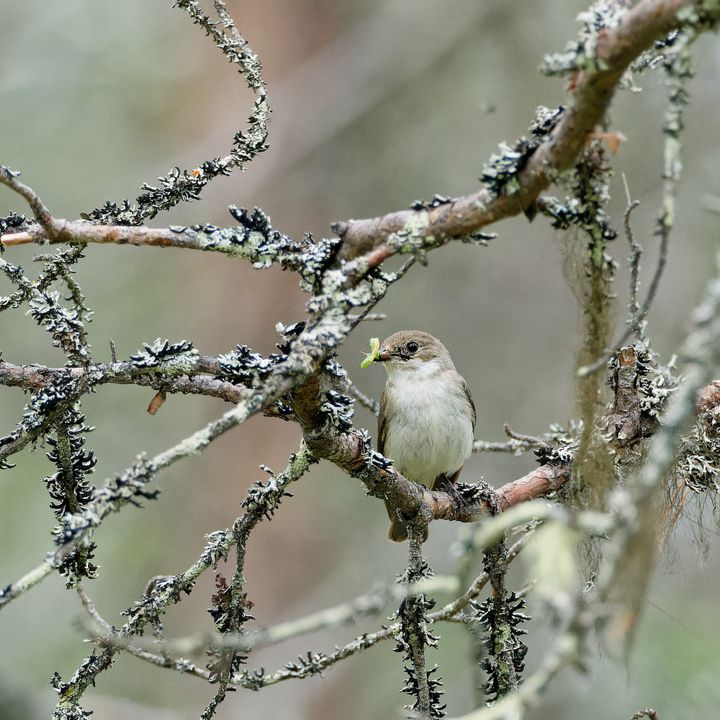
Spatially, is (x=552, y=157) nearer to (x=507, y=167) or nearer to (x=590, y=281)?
(x=507, y=167)

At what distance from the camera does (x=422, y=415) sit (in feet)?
16.9

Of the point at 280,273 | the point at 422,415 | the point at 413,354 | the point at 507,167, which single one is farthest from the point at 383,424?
the point at 507,167

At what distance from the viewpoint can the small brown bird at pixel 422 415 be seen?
16.6 feet

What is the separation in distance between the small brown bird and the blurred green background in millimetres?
1517

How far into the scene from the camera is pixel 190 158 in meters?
7.67

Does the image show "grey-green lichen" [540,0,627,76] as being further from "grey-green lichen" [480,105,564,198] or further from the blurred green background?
the blurred green background

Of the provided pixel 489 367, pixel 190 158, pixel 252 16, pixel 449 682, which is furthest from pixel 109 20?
pixel 449 682

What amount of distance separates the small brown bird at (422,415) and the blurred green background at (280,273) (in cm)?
152

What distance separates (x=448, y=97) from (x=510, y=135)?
977 millimetres

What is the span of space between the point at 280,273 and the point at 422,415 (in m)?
2.66

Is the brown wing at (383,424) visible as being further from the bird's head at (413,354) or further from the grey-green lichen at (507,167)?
the grey-green lichen at (507,167)

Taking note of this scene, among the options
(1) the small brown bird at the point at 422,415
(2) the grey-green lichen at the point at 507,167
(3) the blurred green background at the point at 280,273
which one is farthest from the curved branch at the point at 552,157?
(3) the blurred green background at the point at 280,273

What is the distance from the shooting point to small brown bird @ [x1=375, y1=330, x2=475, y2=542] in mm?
5074

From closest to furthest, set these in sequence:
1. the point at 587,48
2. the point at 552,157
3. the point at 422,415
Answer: the point at 587,48
the point at 552,157
the point at 422,415
